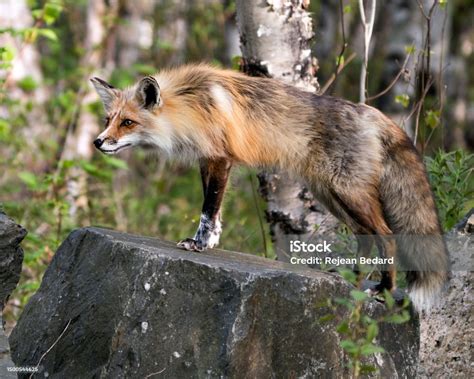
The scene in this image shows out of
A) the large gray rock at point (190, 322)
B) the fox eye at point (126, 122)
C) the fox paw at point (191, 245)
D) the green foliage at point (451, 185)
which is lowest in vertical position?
the large gray rock at point (190, 322)

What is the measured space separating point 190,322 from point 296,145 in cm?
200

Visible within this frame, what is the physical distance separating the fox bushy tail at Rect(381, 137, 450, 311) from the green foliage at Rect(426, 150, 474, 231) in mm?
600

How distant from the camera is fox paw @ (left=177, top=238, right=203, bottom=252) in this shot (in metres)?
6.20

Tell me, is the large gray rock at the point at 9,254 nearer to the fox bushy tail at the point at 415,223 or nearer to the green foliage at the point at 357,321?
the green foliage at the point at 357,321

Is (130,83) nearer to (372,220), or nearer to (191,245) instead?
(191,245)

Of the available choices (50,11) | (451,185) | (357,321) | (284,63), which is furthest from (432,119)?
(50,11)

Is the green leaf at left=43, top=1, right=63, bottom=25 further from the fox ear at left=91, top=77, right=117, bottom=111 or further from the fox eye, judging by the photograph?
the fox eye

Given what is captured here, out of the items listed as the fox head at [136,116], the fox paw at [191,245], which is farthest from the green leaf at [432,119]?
the fox paw at [191,245]

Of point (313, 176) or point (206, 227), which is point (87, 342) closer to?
point (206, 227)

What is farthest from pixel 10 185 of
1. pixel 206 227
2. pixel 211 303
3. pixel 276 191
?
pixel 211 303

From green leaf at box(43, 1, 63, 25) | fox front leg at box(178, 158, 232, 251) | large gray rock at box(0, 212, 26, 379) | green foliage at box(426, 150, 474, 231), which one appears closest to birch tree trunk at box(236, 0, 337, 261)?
green foliage at box(426, 150, 474, 231)

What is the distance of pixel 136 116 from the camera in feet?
21.5

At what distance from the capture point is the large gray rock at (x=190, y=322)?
516cm

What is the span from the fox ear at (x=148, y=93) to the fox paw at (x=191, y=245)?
1131mm
